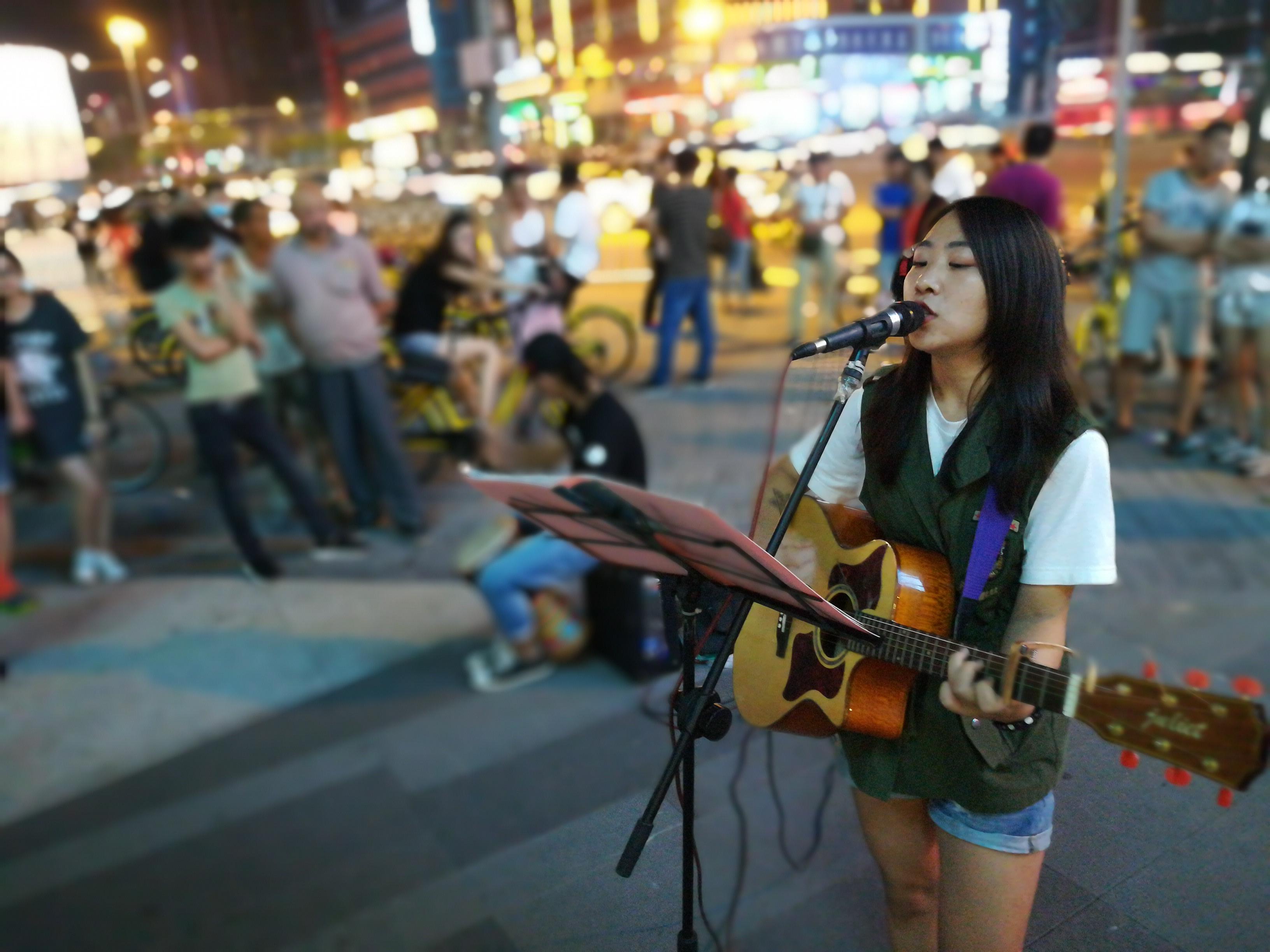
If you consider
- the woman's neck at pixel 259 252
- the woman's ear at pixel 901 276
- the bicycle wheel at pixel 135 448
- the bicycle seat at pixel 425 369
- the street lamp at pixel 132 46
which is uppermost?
the street lamp at pixel 132 46

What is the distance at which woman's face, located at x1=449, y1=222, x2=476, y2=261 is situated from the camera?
6.26 m

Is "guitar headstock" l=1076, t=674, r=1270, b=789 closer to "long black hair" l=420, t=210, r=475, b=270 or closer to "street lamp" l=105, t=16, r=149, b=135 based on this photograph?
"long black hair" l=420, t=210, r=475, b=270

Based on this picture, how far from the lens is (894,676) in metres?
1.62

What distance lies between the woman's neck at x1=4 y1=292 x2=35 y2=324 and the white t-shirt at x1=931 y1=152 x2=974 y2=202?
15.4 feet

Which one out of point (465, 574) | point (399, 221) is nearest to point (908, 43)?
point (465, 574)

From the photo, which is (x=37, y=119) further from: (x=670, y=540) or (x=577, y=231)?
(x=670, y=540)

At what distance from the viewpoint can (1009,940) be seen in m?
1.63

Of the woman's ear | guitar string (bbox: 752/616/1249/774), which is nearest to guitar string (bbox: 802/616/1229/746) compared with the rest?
guitar string (bbox: 752/616/1249/774)

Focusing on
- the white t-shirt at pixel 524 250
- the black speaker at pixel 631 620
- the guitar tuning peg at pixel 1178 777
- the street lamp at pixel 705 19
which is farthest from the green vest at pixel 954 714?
the street lamp at pixel 705 19

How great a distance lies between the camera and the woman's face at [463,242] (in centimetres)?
626

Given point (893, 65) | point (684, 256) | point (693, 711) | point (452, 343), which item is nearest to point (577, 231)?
point (684, 256)

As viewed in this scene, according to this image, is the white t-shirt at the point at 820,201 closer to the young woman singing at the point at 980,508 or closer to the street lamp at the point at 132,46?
the street lamp at the point at 132,46

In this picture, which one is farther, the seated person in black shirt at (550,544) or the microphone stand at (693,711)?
the seated person in black shirt at (550,544)

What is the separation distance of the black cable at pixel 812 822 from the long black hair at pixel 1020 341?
161 cm
